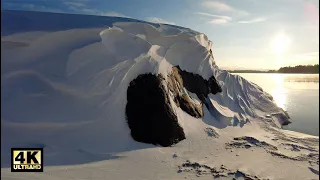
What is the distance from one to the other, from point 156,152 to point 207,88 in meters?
9.99

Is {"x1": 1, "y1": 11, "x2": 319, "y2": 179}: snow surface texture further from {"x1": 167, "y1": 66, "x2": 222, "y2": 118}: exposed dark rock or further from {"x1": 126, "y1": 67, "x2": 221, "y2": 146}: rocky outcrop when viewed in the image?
{"x1": 167, "y1": 66, "x2": 222, "y2": 118}: exposed dark rock

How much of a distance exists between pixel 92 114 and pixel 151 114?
258cm

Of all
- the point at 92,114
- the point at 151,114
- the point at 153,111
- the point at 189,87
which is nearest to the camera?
the point at 92,114

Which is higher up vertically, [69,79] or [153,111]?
→ [69,79]

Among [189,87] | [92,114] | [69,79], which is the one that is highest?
[69,79]

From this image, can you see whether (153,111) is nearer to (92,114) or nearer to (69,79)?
(92,114)

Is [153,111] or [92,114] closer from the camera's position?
[92,114]

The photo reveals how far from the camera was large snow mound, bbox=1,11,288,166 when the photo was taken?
9.92m

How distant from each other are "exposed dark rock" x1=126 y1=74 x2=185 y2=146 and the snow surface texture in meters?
0.36

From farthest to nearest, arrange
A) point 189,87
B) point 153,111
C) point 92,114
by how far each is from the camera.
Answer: point 189,87
point 153,111
point 92,114

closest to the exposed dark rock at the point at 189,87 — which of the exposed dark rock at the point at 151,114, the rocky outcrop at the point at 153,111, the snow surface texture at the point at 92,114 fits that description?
the rocky outcrop at the point at 153,111

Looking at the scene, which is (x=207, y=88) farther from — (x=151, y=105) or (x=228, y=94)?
(x=151, y=105)

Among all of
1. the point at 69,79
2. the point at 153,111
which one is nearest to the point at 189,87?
the point at 153,111

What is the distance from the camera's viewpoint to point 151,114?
12.1 m
